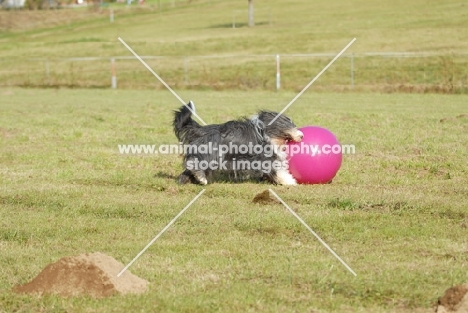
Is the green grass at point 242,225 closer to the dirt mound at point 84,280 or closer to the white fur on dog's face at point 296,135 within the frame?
the dirt mound at point 84,280

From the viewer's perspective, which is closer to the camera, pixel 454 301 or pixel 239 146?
pixel 454 301

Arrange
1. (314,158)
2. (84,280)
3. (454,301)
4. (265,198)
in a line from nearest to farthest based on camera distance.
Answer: (454,301) < (84,280) < (265,198) < (314,158)

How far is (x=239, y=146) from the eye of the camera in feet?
35.7

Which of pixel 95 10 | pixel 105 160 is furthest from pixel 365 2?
pixel 105 160

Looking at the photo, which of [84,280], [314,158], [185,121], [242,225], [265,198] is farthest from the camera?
[185,121]

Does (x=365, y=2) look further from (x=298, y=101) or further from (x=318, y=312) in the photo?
(x=318, y=312)

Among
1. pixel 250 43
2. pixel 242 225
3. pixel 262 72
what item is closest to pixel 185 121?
pixel 242 225

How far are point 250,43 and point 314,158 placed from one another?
4173 cm

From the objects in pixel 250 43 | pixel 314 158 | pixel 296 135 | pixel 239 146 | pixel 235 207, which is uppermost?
pixel 296 135

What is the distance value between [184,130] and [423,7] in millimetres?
54154

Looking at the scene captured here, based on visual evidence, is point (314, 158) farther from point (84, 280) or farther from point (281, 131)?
point (84, 280)

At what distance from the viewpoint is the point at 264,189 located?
10672mm

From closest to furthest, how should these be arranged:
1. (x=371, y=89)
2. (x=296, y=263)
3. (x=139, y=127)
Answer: (x=296, y=263), (x=139, y=127), (x=371, y=89)

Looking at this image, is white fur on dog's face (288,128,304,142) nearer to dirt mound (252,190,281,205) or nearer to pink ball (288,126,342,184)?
pink ball (288,126,342,184)
